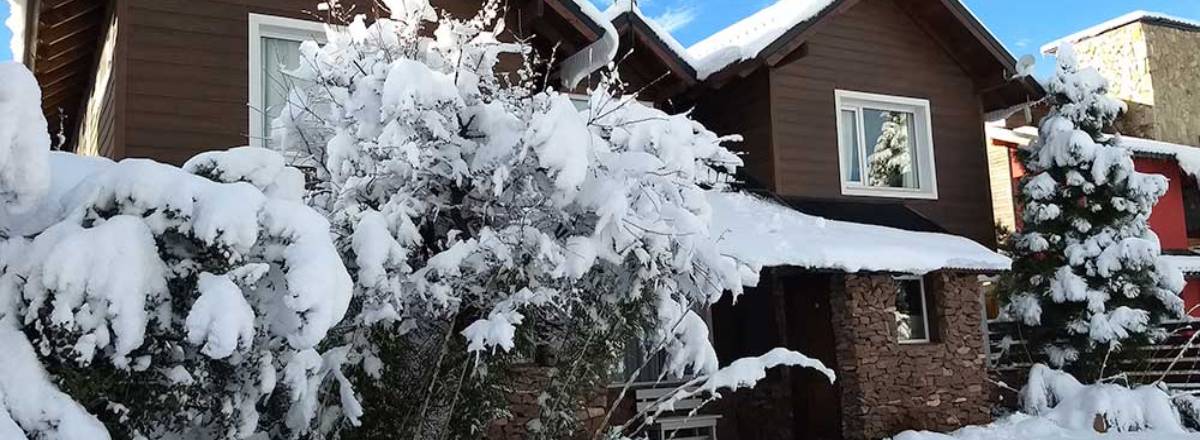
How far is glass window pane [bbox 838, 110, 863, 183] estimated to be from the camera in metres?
12.6

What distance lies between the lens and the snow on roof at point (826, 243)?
9.91m

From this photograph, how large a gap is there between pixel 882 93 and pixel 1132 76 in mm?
15426

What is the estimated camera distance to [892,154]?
1308 centimetres

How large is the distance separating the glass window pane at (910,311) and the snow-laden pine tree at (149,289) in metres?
8.53

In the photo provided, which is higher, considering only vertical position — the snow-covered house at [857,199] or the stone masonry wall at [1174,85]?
the stone masonry wall at [1174,85]

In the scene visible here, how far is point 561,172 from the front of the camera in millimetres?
5848

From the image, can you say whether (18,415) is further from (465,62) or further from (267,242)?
(465,62)

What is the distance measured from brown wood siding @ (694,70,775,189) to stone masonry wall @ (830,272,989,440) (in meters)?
1.76

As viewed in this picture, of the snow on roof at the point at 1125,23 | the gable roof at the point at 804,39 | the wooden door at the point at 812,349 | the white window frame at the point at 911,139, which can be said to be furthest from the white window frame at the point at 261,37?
the snow on roof at the point at 1125,23

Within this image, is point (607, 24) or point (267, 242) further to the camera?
point (607, 24)

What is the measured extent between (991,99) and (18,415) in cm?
1305

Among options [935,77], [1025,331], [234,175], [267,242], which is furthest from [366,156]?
[1025,331]

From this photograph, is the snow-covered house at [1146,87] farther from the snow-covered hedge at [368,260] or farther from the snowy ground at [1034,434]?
the snow-covered hedge at [368,260]

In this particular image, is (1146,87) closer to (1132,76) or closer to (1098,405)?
(1132,76)
